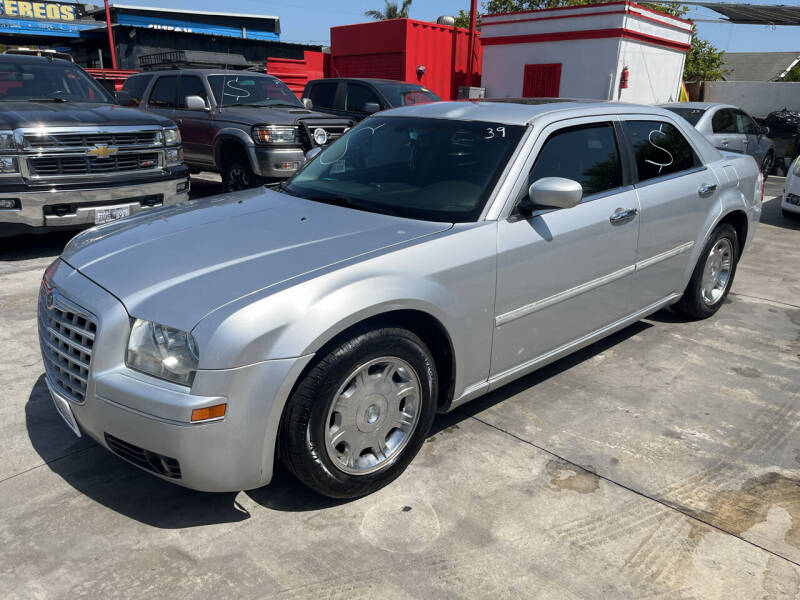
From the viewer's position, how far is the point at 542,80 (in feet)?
58.0

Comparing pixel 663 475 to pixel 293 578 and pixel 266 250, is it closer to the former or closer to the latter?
pixel 293 578

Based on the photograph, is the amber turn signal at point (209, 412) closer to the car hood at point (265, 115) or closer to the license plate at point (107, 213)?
the license plate at point (107, 213)

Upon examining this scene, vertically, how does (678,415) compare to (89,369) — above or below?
below

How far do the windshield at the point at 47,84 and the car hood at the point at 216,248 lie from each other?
175 inches

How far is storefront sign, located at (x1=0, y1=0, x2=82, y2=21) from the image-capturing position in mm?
39406

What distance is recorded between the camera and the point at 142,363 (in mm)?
2445

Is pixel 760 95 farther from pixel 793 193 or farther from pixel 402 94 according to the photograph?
pixel 402 94

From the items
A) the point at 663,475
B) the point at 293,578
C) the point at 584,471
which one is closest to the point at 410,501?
the point at 293,578

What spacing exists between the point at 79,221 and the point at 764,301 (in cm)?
634

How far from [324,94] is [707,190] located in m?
8.24

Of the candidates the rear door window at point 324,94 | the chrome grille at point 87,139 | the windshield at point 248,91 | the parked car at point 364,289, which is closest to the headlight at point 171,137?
the chrome grille at point 87,139

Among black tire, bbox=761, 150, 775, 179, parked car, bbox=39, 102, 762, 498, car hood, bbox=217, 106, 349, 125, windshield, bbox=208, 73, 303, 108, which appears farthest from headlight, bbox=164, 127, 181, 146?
black tire, bbox=761, 150, 775, 179

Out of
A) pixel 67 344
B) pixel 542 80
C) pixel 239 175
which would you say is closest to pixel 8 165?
pixel 239 175

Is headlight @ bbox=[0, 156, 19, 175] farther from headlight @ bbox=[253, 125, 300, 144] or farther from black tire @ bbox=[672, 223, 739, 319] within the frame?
black tire @ bbox=[672, 223, 739, 319]
